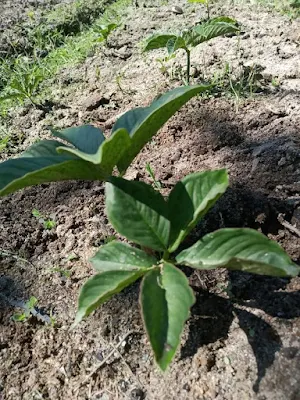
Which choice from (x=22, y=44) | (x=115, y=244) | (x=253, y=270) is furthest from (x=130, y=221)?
(x=22, y=44)

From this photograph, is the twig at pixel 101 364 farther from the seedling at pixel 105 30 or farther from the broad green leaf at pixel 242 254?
the seedling at pixel 105 30

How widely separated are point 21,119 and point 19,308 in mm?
1098

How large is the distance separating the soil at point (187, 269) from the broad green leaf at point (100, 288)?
9.7 inches

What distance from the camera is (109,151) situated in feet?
3.27

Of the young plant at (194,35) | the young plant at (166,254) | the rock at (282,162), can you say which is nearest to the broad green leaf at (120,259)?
the young plant at (166,254)

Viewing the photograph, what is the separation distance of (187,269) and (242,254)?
340mm

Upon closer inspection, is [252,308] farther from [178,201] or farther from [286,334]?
[178,201]

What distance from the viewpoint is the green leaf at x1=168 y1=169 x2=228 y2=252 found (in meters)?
0.98

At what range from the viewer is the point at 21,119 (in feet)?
6.95

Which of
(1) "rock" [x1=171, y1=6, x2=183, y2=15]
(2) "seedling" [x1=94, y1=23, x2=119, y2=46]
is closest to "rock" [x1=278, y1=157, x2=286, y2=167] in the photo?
(2) "seedling" [x1=94, y1=23, x2=119, y2=46]

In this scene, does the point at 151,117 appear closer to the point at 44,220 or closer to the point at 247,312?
the point at 247,312

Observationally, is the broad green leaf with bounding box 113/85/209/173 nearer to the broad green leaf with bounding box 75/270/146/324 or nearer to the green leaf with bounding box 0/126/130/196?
the green leaf with bounding box 0/126/130/196

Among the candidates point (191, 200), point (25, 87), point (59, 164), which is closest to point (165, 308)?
point (191, 200)

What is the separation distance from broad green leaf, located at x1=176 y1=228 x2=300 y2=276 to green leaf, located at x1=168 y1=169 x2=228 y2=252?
54 millimetres
